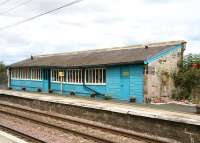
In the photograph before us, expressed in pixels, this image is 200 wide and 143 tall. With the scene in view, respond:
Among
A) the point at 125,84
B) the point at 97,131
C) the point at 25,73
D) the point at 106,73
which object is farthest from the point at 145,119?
the point at 25,73

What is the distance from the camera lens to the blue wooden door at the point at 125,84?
73.6ft

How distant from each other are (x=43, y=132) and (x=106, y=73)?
443 inches

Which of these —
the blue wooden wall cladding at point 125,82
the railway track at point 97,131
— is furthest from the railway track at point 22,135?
the blue wooden wall cladding at point 125,82

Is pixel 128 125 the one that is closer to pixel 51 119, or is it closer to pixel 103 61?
pixel 51 119

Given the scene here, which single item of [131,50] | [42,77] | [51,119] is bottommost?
[51,119]

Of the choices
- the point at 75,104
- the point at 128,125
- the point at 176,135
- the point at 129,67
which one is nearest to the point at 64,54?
the point at 129,67

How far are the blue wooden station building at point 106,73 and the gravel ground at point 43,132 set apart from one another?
26.5ft

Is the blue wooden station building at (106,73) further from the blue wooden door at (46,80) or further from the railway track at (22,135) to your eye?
the railway track at (22,135)

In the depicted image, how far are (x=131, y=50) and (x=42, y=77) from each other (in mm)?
9612

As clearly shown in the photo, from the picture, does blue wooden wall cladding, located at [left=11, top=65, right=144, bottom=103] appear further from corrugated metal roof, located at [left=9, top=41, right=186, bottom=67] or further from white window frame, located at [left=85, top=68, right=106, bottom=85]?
corrugated metal roof, located at [left=9, top=41, right=186, bottom=67]

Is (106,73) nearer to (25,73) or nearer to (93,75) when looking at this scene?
(93,75)

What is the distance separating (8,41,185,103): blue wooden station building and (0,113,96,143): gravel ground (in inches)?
317

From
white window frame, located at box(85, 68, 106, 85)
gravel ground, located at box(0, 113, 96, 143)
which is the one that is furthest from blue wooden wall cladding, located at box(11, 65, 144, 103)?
gravel ground, located at box(0, 113, 96, 143)

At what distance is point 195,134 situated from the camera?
11.5 metres
